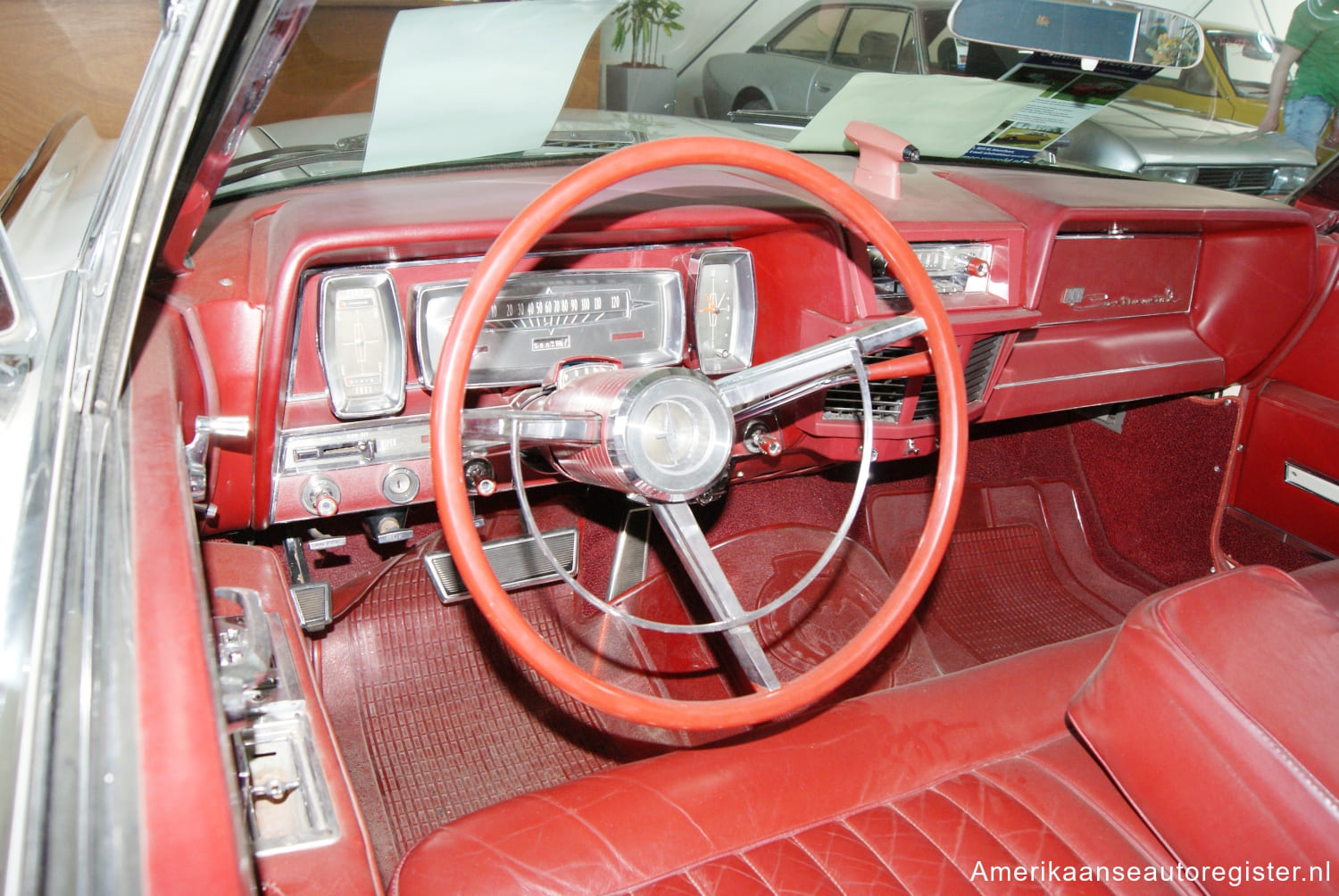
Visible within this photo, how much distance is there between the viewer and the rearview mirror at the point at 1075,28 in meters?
1.72

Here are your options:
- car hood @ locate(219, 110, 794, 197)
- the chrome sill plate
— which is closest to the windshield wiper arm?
car hood @ locate(219, 110, 794, 197)

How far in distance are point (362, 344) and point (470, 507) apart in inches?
22.2

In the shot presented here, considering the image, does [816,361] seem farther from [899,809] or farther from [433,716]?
[433,716]

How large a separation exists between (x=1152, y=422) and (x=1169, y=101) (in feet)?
2.88

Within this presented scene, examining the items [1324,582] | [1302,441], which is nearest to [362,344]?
[1324,582]

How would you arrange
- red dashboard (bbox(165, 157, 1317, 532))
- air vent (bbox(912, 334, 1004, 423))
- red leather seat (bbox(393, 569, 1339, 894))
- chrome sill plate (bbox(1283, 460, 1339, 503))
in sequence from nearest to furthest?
red leather seat (bbox(393, 569, 1339, 894)) < red dashboard (bbox(165, 157, 1317, 532)) < air vent (bbox(912, 334, 1004, 423)) < chrome sill plate (bbox(1283, 460, 1339, 503))

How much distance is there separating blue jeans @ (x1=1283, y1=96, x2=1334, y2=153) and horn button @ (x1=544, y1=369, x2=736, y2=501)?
81.8 inches

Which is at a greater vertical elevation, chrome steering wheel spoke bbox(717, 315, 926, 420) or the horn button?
chrome steering wheel spoke bbox(717, 315, 926, 420)

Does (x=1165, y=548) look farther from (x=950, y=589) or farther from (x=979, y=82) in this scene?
(x=979, y=82)

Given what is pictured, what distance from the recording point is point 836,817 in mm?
1269

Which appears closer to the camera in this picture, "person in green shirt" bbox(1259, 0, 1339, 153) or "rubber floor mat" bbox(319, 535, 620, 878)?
"rubber floor mat" bbox(319, 535, 620, 878)

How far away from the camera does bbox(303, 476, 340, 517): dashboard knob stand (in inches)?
63.2

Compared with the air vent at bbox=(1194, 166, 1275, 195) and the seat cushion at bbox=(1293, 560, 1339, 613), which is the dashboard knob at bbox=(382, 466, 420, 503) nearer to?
the seat cushion at bbox=(1293, 560, 1339, 613)

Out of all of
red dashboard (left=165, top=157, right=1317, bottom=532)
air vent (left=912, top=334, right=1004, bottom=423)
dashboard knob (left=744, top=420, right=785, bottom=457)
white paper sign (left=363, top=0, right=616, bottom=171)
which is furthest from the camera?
air vent (left=912, top=334, right=1004, bottom=423)
